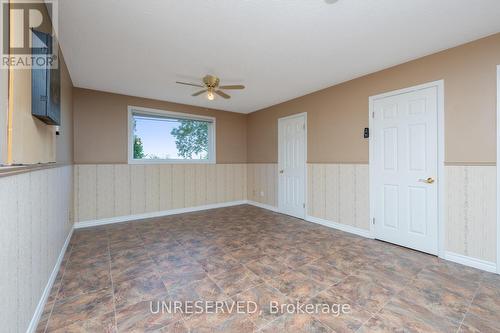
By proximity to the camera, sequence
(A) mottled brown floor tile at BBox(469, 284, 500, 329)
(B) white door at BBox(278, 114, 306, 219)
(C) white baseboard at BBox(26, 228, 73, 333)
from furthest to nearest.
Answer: (B) white door at BBox(278, 114, 306, 219), (A) mottled brown floor tile at BBox(469, 284, 500, 329), (C) white baseboard at BBox(26, 228, 73, 333)

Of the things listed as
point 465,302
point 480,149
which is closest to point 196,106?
point 480,149

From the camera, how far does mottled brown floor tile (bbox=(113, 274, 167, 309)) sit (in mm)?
1786

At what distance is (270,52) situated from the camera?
105 inches

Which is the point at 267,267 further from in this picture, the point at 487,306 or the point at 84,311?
the point at 487,306

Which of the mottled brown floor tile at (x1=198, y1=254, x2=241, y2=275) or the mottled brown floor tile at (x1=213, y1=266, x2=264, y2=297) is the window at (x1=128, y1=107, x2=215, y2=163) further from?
the mottled brown floor tile at (x1=213, y1=266, x2=264, y2=297)

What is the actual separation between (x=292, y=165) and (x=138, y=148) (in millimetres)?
3329

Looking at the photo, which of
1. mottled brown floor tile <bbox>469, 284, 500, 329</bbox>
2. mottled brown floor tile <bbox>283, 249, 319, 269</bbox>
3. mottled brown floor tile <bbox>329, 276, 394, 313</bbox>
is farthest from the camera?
mottled brown floor tile <bbox>283, 249, 319, 269</bbox>

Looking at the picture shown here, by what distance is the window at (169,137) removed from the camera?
178 inches

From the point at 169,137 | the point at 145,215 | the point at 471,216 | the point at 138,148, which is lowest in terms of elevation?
the point at 145,215

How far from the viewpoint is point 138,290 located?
1930 mm

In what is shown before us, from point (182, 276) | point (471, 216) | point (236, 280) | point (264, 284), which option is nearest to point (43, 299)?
point (182, 276)

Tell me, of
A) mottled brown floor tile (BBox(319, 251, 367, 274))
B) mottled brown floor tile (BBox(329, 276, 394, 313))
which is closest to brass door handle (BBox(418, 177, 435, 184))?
mottled brown floor tile (BBox(319, 251, 367, 274))

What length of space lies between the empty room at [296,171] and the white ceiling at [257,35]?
20mm

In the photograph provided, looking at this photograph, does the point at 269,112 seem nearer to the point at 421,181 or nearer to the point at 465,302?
the point at 421,181
